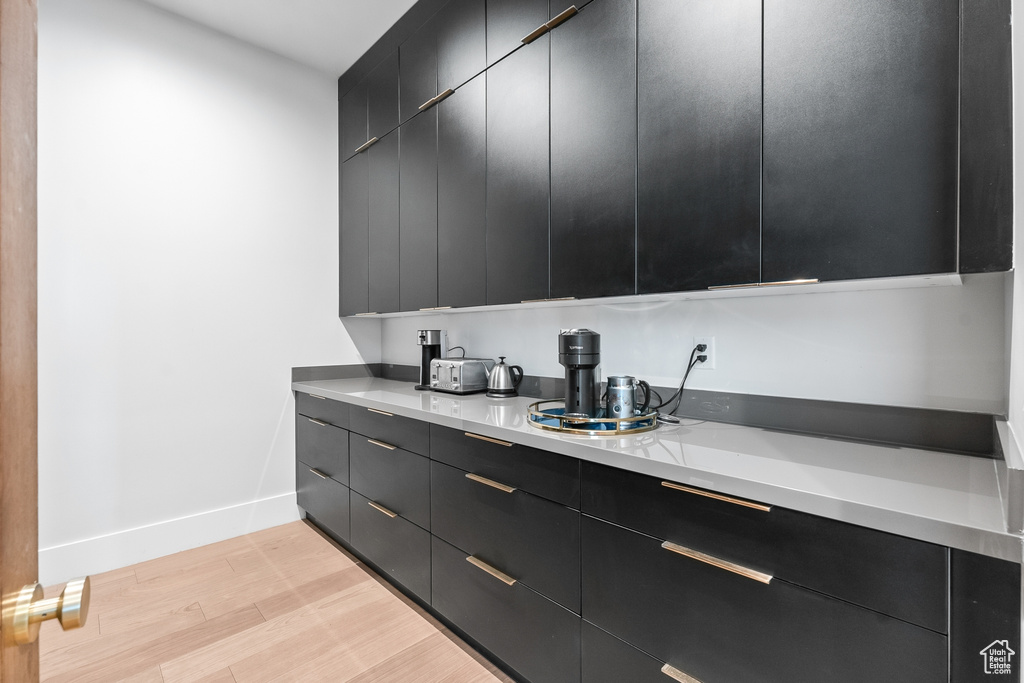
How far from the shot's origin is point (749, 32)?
1213 millimetres

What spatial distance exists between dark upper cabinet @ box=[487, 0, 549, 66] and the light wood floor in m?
2.31

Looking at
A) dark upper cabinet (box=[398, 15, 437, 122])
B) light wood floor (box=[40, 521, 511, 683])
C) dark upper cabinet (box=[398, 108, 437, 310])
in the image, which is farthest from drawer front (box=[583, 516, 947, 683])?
dark upper cabinet (box=[398, 15, 437, 122])

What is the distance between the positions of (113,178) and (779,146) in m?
2.93

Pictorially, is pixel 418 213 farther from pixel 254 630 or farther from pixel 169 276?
pixel 254 630

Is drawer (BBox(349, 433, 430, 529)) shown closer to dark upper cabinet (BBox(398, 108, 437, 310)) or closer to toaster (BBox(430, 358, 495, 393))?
toaster (BBox(430, 358, 495, 393))

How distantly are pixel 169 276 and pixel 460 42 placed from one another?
76.3 inches

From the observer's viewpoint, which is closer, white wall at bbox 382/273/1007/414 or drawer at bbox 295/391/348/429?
white wall at bbox 382/273/1007/414

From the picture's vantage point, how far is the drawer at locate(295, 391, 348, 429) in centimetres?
247

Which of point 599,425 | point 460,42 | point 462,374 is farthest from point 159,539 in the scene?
point 460,42

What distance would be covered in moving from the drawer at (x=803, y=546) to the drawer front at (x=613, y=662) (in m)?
0.32

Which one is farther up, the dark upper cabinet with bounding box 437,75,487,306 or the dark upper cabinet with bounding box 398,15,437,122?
the dark upper cabinet with bounding box 398,15,437,122

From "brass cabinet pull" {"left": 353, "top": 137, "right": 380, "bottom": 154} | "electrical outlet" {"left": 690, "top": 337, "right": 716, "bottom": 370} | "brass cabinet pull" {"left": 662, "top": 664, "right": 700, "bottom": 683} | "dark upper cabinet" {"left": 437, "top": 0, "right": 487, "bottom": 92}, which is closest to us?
"brass cabinet pull" {"left": 662, "top": 664, "right": 700, "bottom": 683}

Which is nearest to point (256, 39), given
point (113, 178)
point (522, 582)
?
point (113, 178)

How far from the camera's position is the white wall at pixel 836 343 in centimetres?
116
